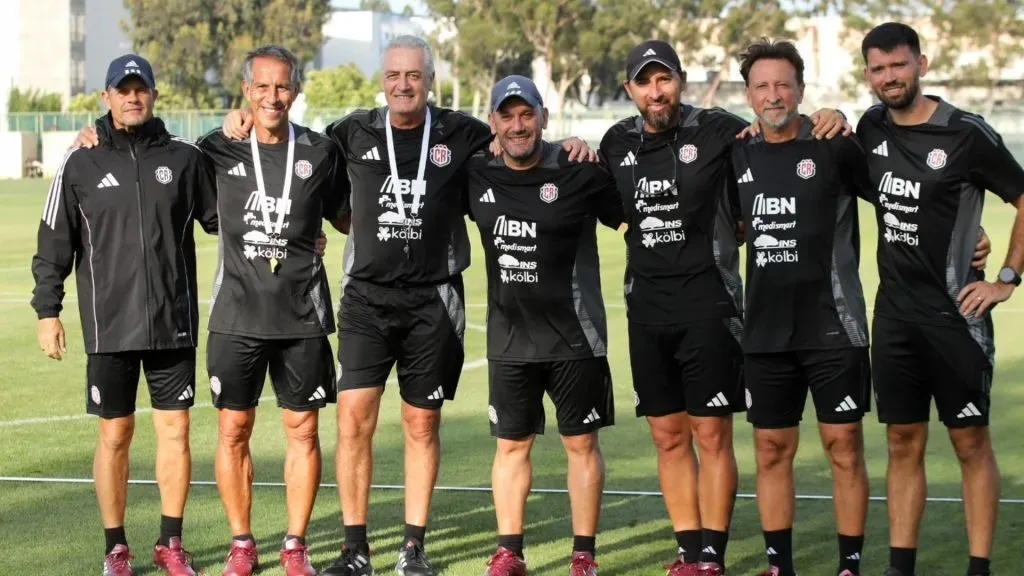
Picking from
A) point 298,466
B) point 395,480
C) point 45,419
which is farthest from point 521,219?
point 45,419

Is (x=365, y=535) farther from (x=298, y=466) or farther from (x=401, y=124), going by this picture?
(x=401, y=124)

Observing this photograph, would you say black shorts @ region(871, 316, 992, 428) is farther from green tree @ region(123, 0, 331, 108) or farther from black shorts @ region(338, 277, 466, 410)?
green tree @ region(123, 0, 331, 108)

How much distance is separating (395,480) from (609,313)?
7629 mm

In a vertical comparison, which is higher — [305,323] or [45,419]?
[305,323]

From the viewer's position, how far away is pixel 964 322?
6328mm

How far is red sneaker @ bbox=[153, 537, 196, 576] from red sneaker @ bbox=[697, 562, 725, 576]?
219cm

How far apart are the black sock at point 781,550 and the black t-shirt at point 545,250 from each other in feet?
3.56

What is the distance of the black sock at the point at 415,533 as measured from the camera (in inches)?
272

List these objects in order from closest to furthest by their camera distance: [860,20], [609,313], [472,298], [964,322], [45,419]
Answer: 1. [964,322]
2. [45,419]
3. [609,313]
4. [472,298]
5. [860,20]

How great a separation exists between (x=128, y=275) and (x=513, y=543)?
2.07m

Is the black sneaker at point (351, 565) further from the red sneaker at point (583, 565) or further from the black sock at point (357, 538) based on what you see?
the red sneaker at point (583, 565)

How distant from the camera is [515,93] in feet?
21.5

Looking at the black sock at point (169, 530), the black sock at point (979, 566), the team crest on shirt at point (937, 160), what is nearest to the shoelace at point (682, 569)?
the black sock at point (979, 566)

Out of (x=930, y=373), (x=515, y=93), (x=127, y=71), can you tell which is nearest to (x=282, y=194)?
(x=127, y=71)
